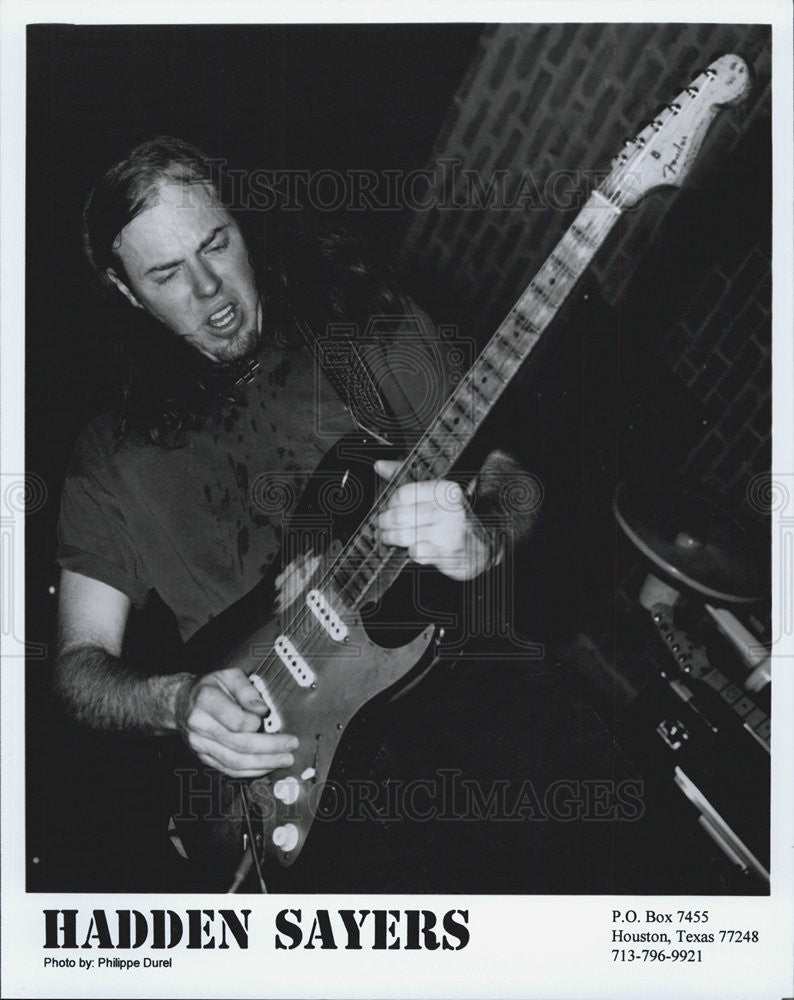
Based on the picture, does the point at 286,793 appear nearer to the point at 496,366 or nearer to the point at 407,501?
the point at 407,501

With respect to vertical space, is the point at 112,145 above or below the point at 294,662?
above

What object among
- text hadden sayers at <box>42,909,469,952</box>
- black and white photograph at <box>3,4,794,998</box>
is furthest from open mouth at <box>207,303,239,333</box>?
text hadden sayers at <box>42,909,469,952</box>

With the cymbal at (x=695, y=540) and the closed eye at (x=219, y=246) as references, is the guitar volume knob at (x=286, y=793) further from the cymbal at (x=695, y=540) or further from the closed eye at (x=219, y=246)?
the closed eye at (x=219, y=246)

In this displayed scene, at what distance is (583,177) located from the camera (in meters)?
2.15

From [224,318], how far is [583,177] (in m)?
0.72

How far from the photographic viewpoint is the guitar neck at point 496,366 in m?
2.11

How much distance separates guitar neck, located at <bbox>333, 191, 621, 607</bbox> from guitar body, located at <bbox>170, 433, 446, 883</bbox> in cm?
4

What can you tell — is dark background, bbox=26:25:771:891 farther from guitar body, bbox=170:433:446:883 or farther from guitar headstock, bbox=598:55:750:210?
guitar body, bbox=170:433:446:883

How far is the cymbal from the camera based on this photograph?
7.02ft

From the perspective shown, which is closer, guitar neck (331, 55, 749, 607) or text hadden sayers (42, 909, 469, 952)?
guitar neck (331, 55, 749, 607)

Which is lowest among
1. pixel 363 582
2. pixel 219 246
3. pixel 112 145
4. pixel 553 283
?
pixel 363 582

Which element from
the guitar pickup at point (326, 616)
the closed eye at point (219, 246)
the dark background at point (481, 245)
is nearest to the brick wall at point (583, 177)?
the dark background at point (481, 245)

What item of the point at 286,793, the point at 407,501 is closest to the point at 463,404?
the point at 407,501
